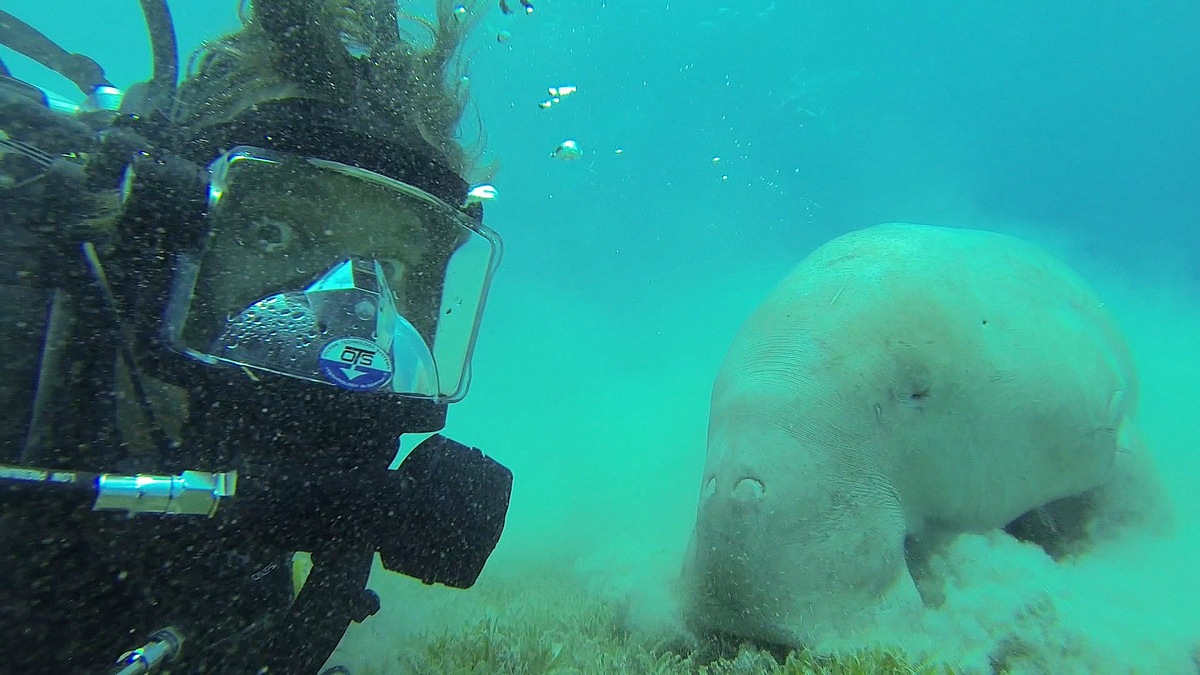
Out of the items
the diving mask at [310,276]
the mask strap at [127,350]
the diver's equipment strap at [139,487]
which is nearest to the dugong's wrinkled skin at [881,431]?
the diving mask at [310,276]

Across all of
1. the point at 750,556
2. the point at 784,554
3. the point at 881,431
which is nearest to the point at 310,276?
the point at 750,556

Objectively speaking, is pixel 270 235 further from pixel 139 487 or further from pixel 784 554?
pixel 784 554

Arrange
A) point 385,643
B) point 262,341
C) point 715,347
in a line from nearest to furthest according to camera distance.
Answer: point 262,341, point 385,643, point 715,347

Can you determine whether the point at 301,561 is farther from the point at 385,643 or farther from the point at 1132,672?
the point at 1132,672

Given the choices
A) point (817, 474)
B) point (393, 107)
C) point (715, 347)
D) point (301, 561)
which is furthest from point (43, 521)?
point (715, 347)

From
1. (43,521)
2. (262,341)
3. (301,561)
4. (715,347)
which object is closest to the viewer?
(43,521)

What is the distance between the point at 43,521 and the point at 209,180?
114cm

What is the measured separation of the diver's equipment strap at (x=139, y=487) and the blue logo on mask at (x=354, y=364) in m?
0.41

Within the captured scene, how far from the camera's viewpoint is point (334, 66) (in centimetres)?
258

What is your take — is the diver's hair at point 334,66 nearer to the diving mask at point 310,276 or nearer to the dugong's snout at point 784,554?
the diving mask at point 310,276

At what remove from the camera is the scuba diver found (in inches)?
69.2

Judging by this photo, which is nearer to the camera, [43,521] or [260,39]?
[43,521]

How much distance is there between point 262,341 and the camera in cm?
212

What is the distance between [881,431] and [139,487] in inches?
115
